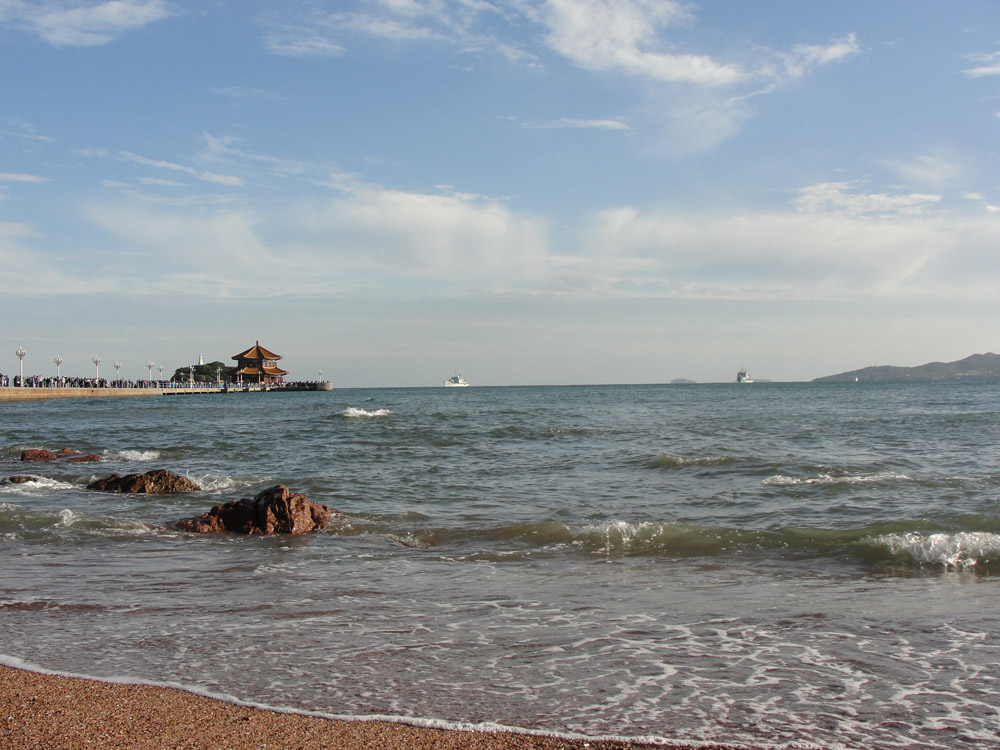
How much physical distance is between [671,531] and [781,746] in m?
5.98

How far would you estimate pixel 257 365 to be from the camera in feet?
384

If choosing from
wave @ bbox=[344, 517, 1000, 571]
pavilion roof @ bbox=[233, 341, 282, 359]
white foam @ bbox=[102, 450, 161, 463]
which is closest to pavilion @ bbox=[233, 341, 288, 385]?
pavilion roof @ bbox=[233, 341, 282, 359]

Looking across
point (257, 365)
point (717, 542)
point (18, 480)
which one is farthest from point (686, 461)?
point (257, 365)

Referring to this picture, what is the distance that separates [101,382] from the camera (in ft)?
280

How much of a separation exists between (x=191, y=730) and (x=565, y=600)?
11.0 ft

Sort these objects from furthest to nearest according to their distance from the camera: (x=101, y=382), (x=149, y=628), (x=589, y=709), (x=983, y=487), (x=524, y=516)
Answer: (x=101, y=382), (x=983, y=487), (x=524, y=516), (x=149, y=628), (x=589, y=709)

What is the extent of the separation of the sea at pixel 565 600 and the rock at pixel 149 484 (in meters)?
0.42

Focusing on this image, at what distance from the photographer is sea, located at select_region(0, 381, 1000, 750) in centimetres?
394

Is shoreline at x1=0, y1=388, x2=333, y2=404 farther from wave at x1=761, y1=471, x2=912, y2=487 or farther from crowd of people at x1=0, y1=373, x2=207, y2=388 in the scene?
wave at x1=761, y1=471, x2=912, y2=487

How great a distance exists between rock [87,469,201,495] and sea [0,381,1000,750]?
1.38 feet

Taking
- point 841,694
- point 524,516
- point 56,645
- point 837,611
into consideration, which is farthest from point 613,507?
point 56,645

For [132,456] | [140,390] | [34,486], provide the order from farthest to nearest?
[140,390]
[132,456]
[34,486]

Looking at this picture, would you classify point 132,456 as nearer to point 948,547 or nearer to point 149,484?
point 149,484

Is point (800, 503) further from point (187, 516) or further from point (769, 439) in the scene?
point (769, 439)
